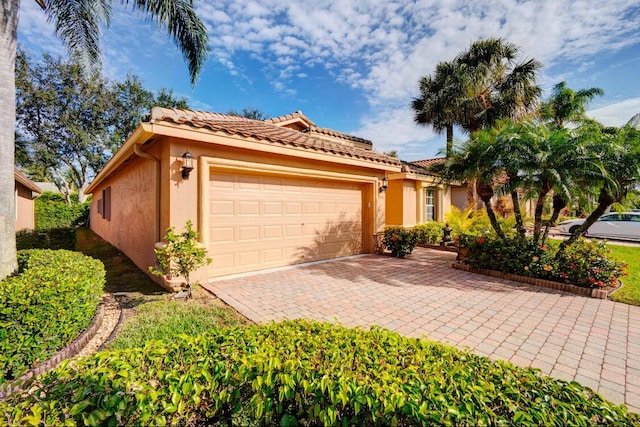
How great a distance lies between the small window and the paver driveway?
7485mm

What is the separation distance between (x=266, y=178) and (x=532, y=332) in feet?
20.5

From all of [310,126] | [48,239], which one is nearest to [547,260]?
[310,126]

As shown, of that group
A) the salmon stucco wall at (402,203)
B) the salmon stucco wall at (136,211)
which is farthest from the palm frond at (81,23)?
the salmon stucco wall at (402,203)

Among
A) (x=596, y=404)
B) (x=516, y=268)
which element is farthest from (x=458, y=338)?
(x=516, y=268)

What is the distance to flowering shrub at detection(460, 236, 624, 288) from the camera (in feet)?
19.7

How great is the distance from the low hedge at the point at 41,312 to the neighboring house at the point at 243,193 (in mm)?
2228

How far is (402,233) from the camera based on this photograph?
31.1 ft

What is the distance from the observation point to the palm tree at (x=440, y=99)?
13.6 metres

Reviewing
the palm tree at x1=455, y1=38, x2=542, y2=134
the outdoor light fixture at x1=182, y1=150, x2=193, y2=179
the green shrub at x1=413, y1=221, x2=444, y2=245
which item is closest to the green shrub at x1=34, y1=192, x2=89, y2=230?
Result: the outdoor light fixture at x1=182, y1=150, x2=193, y2=179

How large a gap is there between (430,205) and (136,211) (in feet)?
43.3

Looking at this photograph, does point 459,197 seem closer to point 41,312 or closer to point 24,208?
point 41,312

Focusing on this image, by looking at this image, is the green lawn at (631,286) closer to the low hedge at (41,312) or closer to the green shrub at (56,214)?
the low hedge at (41,312)

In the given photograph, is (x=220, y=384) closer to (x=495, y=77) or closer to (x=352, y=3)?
(x=352, y=3)

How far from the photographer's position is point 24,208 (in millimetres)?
15023
